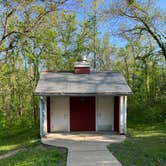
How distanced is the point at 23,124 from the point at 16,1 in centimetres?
1120

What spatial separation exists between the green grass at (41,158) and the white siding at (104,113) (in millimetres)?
4378

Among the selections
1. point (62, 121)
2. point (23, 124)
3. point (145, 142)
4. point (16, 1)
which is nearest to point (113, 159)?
point (145, 142)

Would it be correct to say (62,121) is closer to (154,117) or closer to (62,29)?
(154,117)

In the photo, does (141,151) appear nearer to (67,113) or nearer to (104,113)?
(104,113)

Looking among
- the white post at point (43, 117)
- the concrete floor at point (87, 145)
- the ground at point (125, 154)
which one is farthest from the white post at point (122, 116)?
the white post at point (43, 117)

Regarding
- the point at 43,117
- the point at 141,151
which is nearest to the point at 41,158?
the point at 141,151

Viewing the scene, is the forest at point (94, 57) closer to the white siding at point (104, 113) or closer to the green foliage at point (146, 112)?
the green foliage at point (146, 112)

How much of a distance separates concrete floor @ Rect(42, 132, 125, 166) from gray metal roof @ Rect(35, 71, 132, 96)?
202 cm

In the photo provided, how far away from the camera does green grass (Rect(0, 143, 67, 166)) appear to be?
26.7 ft

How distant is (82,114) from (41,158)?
613 cm

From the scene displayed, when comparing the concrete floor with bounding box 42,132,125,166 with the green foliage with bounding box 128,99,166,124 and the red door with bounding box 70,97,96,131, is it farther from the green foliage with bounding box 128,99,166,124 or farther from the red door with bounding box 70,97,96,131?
the green foliage with bounding box 128,99,166,124

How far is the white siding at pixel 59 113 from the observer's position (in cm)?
1457

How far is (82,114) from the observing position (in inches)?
582

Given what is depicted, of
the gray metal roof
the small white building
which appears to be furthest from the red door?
the gray metal roof
